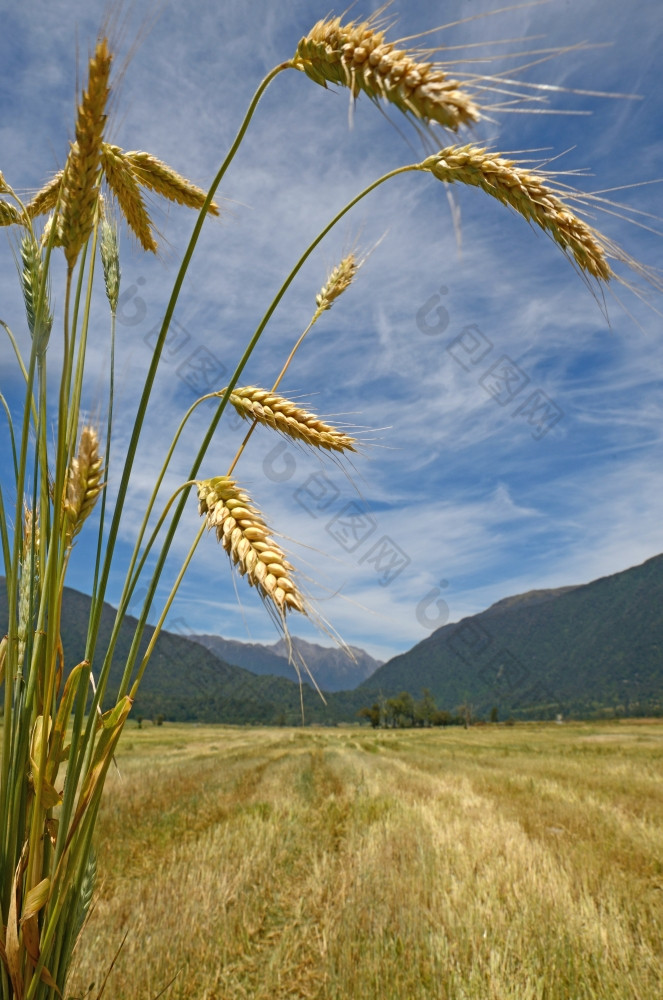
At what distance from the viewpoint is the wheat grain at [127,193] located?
192cm

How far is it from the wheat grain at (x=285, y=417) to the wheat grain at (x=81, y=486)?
0.46 metres

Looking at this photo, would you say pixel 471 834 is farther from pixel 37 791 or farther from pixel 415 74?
pixel 415 74

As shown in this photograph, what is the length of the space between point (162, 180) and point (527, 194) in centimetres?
140

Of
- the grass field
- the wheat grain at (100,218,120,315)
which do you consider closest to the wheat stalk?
the wheat grain at (100,218,120,315)

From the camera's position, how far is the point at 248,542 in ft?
4.61

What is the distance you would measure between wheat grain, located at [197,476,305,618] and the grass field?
139 inches

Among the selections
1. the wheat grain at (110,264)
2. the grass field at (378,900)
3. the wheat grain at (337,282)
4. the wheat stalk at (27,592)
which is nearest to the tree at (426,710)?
the grass field at (378,900)

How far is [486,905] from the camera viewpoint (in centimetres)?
473

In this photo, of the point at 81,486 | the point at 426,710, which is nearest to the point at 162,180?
the point at 81,486

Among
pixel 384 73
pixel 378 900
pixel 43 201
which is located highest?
pixel 43 201

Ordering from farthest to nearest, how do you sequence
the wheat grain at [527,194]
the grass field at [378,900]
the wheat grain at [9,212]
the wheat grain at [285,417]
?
the grass field at [378,900]
the wheat grain at [9,212]
the wheat grain at [285,417]
the wheat grain at [527,194]

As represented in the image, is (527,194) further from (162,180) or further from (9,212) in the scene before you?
(9,212)

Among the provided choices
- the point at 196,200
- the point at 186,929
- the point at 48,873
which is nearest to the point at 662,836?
the point at 186,929

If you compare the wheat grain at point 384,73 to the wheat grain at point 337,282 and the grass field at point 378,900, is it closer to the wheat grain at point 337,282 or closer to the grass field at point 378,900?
the wheat grain at point 337,282
